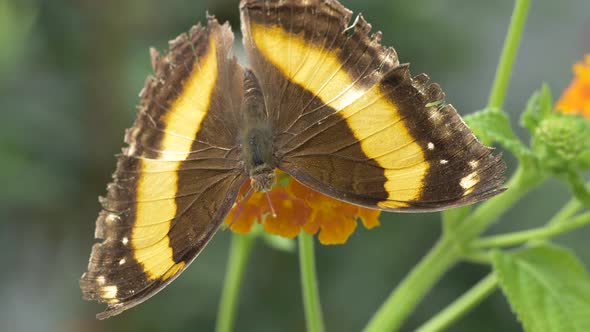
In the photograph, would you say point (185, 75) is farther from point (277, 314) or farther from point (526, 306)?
point (277, 314)

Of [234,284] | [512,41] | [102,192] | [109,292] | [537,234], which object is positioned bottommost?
[109,292]

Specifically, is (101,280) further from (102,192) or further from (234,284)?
(102,192)

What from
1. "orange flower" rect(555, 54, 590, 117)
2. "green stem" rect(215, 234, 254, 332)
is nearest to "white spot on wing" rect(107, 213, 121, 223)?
"green stem" rect(215, 234, 254, 332)

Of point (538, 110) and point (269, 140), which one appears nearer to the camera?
point (269, 140)

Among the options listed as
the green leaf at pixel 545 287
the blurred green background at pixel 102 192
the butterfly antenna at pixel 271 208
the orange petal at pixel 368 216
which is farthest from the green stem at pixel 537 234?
the blurred green background at pixel 102 192

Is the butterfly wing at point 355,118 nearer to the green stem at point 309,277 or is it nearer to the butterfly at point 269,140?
the butterfly at point 269,140

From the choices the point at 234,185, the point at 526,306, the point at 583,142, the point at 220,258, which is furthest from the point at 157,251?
the point at 220,258

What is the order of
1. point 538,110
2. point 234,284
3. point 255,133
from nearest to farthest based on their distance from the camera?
point 255,133, point 538,110, point 234,284

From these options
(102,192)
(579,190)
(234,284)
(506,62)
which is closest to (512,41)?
(506,62)
